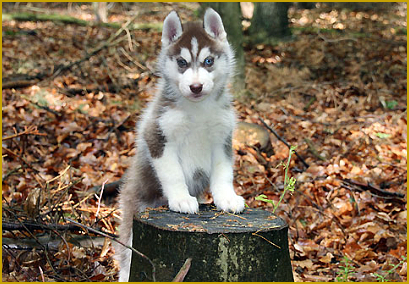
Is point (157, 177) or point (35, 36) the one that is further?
point (35, 36)

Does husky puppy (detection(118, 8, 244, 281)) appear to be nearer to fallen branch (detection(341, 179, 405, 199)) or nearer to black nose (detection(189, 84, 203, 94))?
black nose (detection(189, 84, 203, 94))

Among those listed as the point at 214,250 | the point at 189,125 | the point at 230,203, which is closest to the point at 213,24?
the point at 189,125

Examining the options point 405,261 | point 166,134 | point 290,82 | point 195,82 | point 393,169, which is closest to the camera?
point 195,82

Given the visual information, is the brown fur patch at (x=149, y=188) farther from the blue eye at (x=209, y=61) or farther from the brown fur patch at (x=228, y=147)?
the blue eye at (x=209, y=61)

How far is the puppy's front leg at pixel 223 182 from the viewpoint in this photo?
371cm

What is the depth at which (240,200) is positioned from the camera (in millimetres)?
3746

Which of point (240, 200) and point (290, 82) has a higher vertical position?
point (240, 200)

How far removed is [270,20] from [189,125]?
1034 centimetres

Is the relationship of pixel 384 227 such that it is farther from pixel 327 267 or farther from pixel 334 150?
pixel 334 150

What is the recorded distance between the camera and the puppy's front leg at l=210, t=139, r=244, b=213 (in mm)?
3707

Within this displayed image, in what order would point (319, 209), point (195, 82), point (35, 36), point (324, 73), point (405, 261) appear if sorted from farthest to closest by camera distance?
point (35, 36)
point (324, 73)
point (319, 209)
point (405, 261)
point (195, 82)

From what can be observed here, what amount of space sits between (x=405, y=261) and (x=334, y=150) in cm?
275

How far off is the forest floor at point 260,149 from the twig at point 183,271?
1295 millimetres

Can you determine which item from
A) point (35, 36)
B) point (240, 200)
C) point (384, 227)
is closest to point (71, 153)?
point (240, 200)
